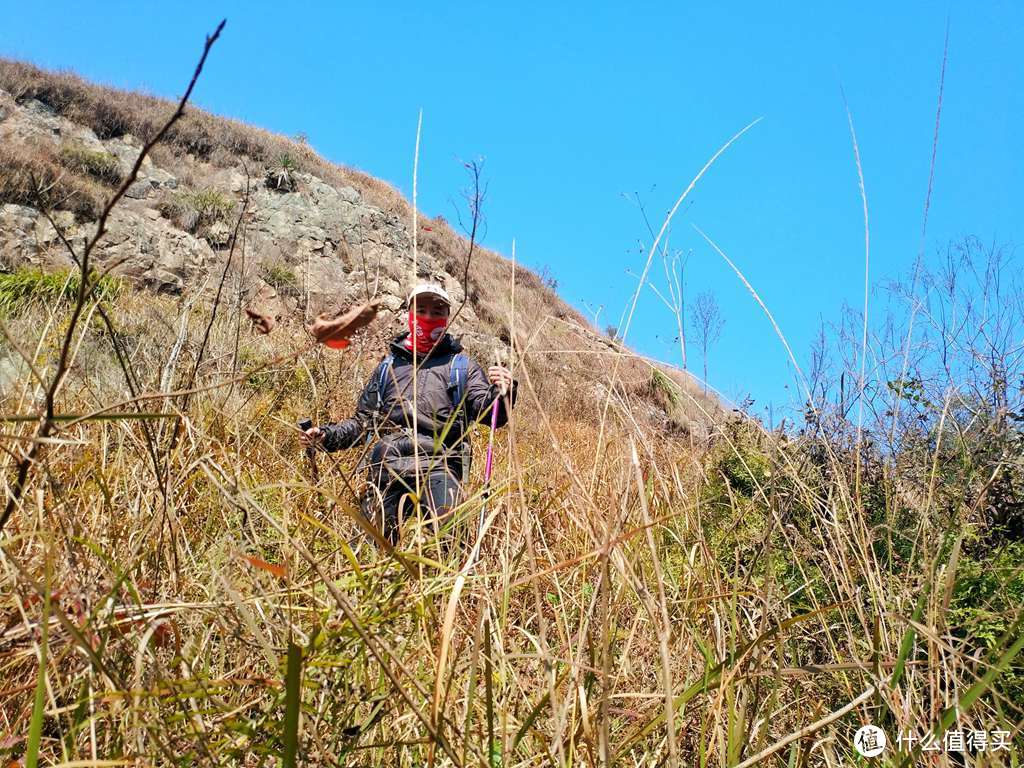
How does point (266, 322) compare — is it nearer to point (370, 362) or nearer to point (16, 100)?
point (370, 362)

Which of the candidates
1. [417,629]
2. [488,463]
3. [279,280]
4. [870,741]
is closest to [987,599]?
[870,741]

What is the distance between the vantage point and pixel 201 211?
1227cm

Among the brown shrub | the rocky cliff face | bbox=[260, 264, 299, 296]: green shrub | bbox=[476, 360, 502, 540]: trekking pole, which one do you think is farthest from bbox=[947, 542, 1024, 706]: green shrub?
the brown shrub

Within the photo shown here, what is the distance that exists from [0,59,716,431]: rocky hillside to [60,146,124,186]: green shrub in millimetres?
21

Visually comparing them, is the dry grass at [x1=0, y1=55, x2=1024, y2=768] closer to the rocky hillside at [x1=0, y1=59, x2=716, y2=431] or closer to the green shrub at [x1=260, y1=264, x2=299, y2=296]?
the rocky hillside at [x1=0, y1=59, x2=716, y2=431]

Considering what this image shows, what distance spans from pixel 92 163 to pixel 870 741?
1444 centimetres

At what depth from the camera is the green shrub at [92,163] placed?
1181cm

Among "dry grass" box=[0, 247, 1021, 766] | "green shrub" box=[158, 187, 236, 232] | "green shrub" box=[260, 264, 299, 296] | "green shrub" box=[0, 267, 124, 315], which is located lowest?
"dry grass" box=[0, 247, 1021, 766]

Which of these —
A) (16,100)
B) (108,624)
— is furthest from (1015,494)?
(16,100)

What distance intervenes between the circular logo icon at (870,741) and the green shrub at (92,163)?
549 inches

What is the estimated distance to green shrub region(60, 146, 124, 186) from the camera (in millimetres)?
11812

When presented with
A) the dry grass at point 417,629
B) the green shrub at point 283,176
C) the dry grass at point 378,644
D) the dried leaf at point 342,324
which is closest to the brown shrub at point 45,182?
the green shrub at point 283,176

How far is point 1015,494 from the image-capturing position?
2162 millimetres

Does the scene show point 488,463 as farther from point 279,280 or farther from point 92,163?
point 92,163
